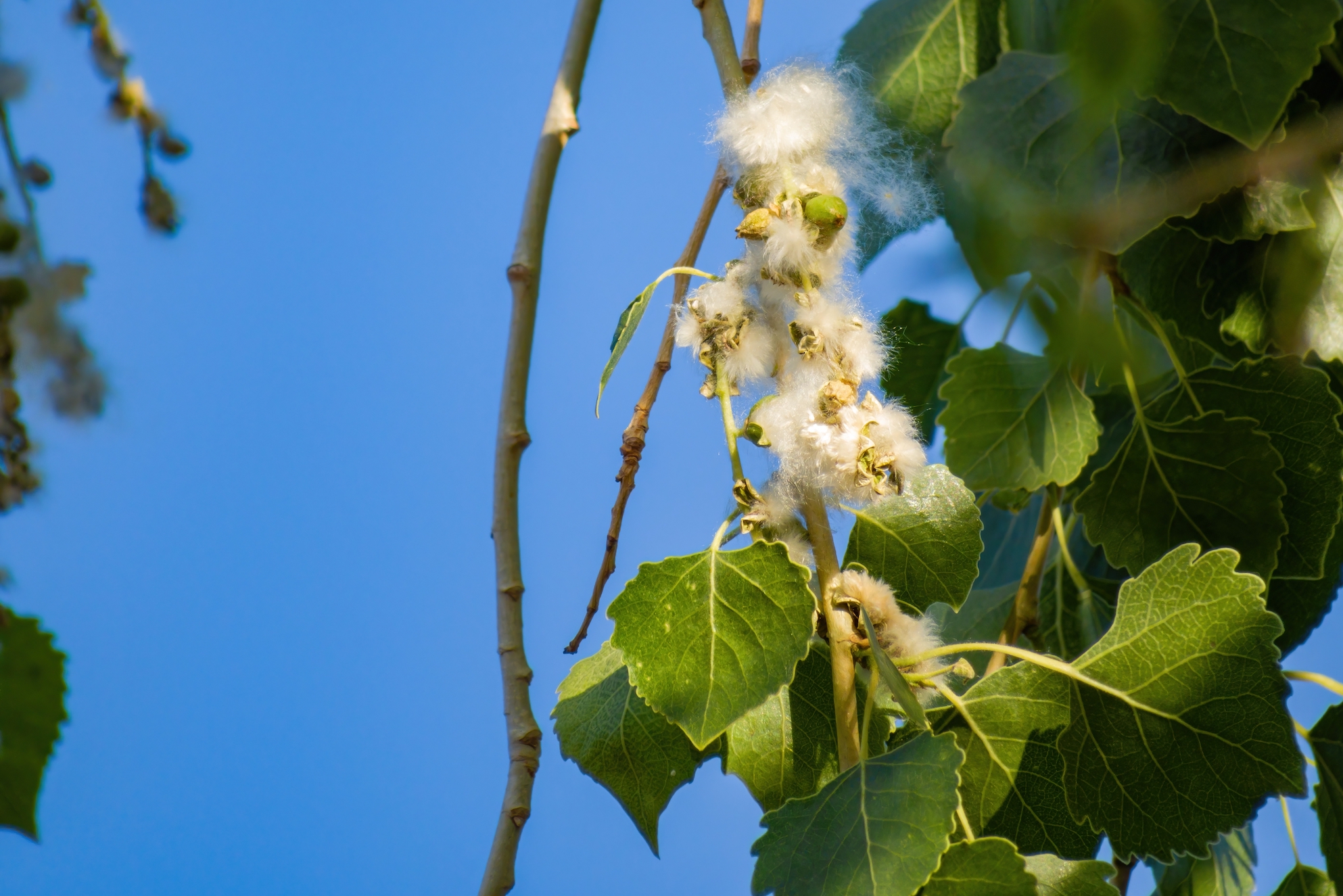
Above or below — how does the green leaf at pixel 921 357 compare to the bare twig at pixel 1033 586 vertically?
above

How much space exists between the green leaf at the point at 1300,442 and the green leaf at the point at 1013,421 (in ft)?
0.20

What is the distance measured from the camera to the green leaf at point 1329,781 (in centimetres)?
38

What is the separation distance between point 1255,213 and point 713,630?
0.28 metres

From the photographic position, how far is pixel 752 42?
1.33ft

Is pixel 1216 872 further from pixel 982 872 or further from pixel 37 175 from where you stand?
pixel 37 175

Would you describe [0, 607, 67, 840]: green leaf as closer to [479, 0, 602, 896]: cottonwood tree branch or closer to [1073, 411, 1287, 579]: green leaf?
[479, 0, 602, 896]: cottonwood tree branch

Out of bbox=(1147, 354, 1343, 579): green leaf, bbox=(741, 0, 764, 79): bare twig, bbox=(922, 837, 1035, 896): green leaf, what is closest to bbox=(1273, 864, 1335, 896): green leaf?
bbox=(1147, 354, 1343, 579): green leaf

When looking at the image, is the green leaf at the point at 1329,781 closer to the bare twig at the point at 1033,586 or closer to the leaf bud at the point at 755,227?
the bare twig at the point at 1033,586

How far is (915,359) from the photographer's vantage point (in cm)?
56

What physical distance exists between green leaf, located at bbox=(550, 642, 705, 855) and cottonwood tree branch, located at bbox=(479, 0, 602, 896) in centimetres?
3

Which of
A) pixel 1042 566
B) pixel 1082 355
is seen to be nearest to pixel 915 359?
pixel 1042 566

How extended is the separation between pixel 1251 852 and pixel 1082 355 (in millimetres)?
417

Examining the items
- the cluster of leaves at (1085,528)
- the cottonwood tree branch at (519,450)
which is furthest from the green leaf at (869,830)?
the cottonwood tree branch at (519,450)

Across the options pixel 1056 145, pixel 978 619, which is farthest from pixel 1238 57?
pixel 978 619
